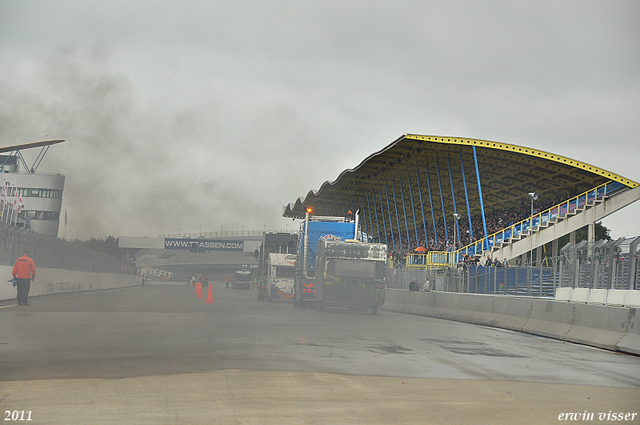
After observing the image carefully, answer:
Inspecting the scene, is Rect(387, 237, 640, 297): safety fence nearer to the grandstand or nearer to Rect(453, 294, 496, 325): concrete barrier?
Rect(453, 294, 496, 325): concrete barrier

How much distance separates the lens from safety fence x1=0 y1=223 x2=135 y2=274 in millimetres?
31641

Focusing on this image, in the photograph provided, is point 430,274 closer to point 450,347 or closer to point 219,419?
point 450,347

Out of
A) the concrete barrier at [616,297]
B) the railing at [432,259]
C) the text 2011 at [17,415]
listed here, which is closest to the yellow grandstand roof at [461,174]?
the railing at [432,259]

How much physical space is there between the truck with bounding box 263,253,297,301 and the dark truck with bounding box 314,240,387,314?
11.5 m

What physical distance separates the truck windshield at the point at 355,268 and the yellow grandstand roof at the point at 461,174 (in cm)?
1539

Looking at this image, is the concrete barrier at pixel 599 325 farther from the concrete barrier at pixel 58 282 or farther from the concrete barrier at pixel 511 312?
the concrete barrier at pixel 58 282

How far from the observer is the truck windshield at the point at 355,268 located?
29703mm

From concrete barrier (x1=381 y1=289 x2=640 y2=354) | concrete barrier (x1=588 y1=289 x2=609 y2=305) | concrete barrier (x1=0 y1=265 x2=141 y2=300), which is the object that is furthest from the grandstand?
concrete barrier (x1=588 y1=289 x2=609 y2=305)

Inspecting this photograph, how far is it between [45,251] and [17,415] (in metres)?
33.9

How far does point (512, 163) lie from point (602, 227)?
206ft

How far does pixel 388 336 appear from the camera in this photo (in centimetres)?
1639

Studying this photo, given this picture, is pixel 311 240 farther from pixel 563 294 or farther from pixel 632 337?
pixel 632 337

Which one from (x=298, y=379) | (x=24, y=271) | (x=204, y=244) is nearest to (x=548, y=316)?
(x=298, y=379)

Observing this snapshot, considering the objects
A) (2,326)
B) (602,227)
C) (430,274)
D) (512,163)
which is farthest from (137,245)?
(2,326)
